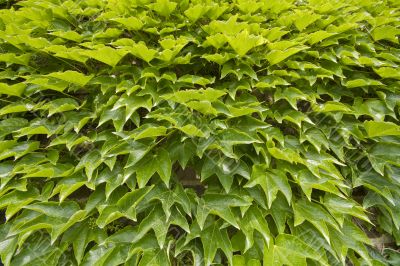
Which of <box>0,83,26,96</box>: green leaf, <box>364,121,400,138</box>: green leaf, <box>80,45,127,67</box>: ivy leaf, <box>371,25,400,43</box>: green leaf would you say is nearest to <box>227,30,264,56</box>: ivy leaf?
<box>80,45,127,67</box>: ivy leaf

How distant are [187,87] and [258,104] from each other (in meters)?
0.36

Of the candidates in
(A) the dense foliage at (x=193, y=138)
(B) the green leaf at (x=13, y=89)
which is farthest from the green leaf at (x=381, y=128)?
(B) the green leaf at (x=13, y=89)

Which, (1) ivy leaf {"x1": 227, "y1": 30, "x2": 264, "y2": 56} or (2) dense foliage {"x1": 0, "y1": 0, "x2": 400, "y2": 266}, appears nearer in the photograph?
(2) dense foliage {"x1": 0, "y1": 0, "x2": 400, "y2": 266}

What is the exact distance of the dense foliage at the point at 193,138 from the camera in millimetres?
1551

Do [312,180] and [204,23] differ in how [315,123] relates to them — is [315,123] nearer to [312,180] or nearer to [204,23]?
[312,180]

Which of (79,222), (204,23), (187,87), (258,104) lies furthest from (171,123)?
(204,23)

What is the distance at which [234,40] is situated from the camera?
171 centimetres

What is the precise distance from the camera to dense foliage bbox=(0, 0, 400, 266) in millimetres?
1551

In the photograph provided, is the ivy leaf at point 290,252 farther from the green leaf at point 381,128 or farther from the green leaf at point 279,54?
the green leaf at point 279,54

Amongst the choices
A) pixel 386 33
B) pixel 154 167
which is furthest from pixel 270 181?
pixel 386 33

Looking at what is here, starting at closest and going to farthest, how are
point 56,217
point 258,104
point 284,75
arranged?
point 56,217
point 258,104
point 284,75

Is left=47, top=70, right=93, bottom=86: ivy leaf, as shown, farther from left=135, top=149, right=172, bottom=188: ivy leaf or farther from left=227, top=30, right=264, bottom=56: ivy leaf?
left=227, top=30, right=264, bottom=56: ivy leaf

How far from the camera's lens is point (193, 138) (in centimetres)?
160

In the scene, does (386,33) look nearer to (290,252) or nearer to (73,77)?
(290,252)
